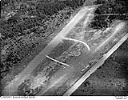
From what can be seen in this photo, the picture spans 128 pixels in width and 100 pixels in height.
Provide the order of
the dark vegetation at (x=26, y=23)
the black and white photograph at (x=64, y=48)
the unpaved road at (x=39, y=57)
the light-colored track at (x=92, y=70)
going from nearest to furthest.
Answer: the light-colored track at (x=92, y=70), the black and white photograph at (x=64, y=48), the unpaved road at (x=39, y=57), the dark vegetation at (x=26, y=23)

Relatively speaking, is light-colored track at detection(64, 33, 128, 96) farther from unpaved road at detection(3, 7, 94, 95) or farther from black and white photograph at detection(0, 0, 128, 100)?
unpaved road at detection(3, 7, 94, 95)

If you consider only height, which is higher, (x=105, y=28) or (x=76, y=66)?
(x=105, y=28)

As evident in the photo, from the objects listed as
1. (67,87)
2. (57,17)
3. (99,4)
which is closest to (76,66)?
(67,87)

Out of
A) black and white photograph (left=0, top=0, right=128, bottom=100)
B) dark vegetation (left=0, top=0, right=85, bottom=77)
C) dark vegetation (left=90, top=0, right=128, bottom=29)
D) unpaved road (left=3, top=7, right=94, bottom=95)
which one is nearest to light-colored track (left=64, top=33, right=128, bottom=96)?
black and white photograph (left=0, top=0, right=128, bottom=100)

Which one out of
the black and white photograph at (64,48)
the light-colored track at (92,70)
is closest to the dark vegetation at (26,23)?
the black and white photograph at (64,48)

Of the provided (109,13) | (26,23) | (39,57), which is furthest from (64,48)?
(109,13)

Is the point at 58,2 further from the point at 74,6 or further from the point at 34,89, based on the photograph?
the point at 34,89

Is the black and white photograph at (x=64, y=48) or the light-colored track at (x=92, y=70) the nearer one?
the light-colored track at (x=92, y=70)

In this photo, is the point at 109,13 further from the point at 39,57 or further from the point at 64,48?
the point at 39,57

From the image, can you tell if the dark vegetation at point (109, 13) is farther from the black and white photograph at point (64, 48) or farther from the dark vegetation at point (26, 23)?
the dark vegetation at point (26, 23)
